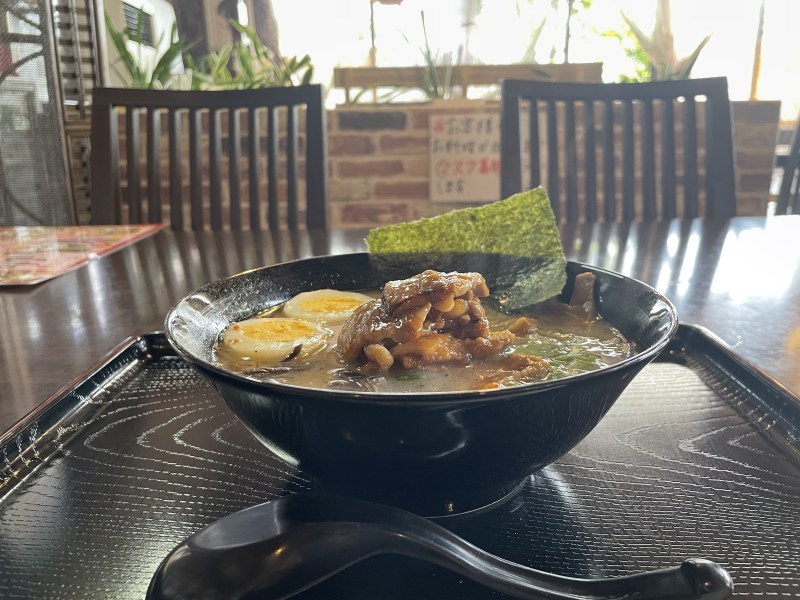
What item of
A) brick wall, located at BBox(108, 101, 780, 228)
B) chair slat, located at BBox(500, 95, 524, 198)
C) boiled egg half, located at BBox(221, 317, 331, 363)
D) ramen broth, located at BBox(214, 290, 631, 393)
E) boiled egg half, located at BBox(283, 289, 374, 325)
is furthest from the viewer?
brick wall, located at BBox(108, 101, 780, 228)

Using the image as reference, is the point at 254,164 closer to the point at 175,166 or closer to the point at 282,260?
the point at 175,166

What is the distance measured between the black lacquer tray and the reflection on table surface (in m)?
0.11

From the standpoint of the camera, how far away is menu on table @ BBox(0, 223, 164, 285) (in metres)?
1.45

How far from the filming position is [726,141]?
6.91ft

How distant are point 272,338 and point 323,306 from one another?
14cm

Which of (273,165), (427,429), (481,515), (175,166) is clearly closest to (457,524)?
(481,515)

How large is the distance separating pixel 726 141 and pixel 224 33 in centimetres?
451

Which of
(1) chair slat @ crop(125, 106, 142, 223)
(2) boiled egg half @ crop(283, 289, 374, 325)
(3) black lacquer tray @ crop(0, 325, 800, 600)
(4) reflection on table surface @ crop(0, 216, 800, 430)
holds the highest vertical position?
(1) chair slat @ crop(125, 106, 142, 223)

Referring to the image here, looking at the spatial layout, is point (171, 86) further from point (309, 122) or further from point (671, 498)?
point (671, 498)

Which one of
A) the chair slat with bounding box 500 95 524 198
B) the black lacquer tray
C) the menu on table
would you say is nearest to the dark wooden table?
the black lacquer tray

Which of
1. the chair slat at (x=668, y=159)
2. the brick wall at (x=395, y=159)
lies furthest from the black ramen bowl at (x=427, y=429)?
the brick wall at (x=395, y=159)

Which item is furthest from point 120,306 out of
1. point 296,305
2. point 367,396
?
point 367,396

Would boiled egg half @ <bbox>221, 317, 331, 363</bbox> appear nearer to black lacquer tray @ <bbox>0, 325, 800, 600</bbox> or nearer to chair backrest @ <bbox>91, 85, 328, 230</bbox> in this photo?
black lacquer tray @ <bbox>0, 325, 800, 600</bbox>

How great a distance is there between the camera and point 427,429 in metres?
0.45
